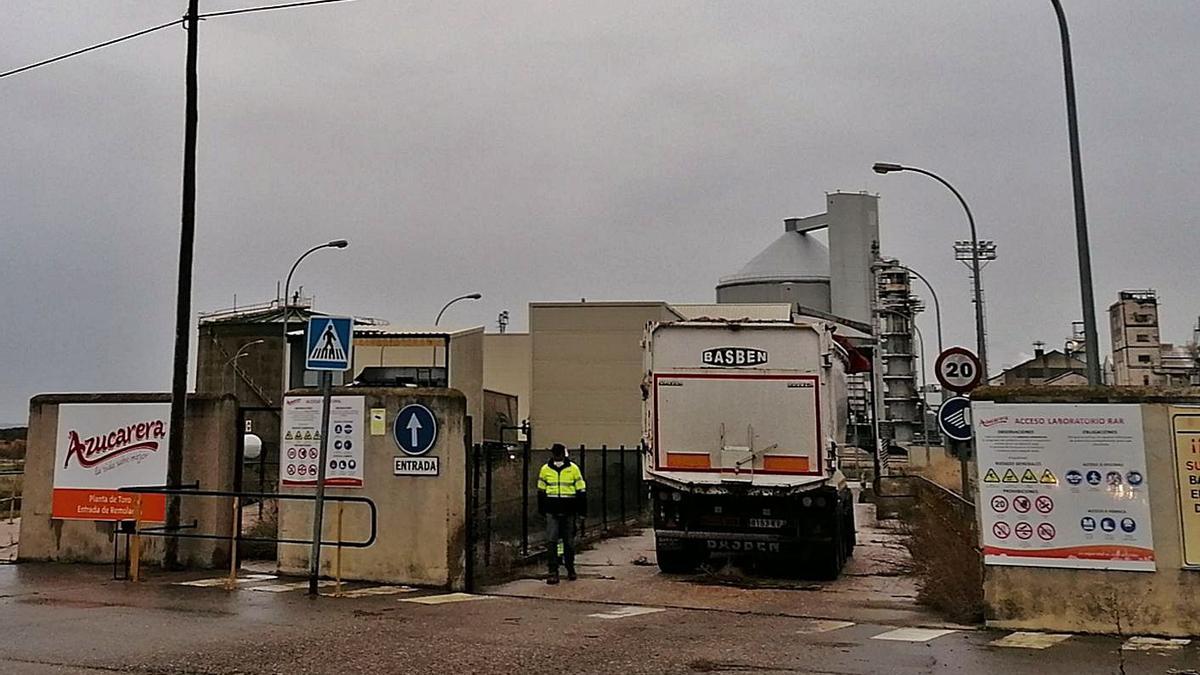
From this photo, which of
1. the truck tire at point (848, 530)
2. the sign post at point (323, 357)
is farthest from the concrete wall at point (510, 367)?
the sign post at point (323, 357)

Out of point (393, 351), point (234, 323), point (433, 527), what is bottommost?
point (433, 527)

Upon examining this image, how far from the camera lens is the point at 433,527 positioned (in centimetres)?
1231

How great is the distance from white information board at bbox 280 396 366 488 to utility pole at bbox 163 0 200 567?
5.05ft

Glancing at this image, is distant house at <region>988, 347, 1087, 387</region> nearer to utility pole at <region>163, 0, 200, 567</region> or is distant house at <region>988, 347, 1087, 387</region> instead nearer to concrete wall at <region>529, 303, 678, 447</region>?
concrete wall at <region>529, 303, 678, 447</region>

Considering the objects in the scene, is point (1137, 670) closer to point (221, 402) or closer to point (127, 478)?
point (221, 402)

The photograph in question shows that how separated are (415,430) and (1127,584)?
25.4 feet

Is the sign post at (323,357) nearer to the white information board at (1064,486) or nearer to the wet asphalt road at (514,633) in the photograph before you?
the wet asphalt road at (514,633)

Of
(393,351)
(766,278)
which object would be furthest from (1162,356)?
(393,351)

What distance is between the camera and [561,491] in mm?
13227

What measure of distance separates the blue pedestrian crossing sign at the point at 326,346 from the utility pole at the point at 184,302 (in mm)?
3329

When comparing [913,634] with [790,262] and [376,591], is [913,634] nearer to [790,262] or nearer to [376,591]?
[376,591]

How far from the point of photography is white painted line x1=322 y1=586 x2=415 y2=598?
11555 mm

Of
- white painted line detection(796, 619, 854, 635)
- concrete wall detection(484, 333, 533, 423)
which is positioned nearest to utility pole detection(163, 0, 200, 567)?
white painted line detection(796, 619, 854, 635)

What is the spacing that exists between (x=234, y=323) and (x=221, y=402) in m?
41.3
